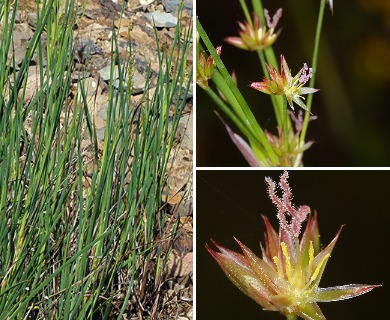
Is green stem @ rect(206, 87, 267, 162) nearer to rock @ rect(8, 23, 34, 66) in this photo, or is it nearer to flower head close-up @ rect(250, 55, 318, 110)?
flower head close-up @ rect(250, 55, 318, 110)

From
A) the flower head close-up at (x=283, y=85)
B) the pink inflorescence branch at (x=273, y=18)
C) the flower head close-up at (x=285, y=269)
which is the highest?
the pink inflorescence branch at (x=273, y=18)

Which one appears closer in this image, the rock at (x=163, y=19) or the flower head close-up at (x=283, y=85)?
the flower head close-up at (x=283, y=85)

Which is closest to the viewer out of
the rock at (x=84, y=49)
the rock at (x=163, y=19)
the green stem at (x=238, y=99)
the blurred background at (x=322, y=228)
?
the green stem at (x=238, y=99)

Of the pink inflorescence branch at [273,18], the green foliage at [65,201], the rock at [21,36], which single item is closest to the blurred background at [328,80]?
the pink inflorescence branch at [273,18]

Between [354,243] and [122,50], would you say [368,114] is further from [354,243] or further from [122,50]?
[122,50]

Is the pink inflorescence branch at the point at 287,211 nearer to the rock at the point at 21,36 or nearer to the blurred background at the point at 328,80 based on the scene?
the blurred background at the point at 328,80

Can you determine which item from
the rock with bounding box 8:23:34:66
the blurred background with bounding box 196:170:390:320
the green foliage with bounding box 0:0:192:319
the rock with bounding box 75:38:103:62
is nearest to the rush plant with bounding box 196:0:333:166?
the blurred background with bounding box 196:170:390:320

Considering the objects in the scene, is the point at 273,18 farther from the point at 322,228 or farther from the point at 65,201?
the point at 65,201

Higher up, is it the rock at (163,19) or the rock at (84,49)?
the rock at (163,19)
